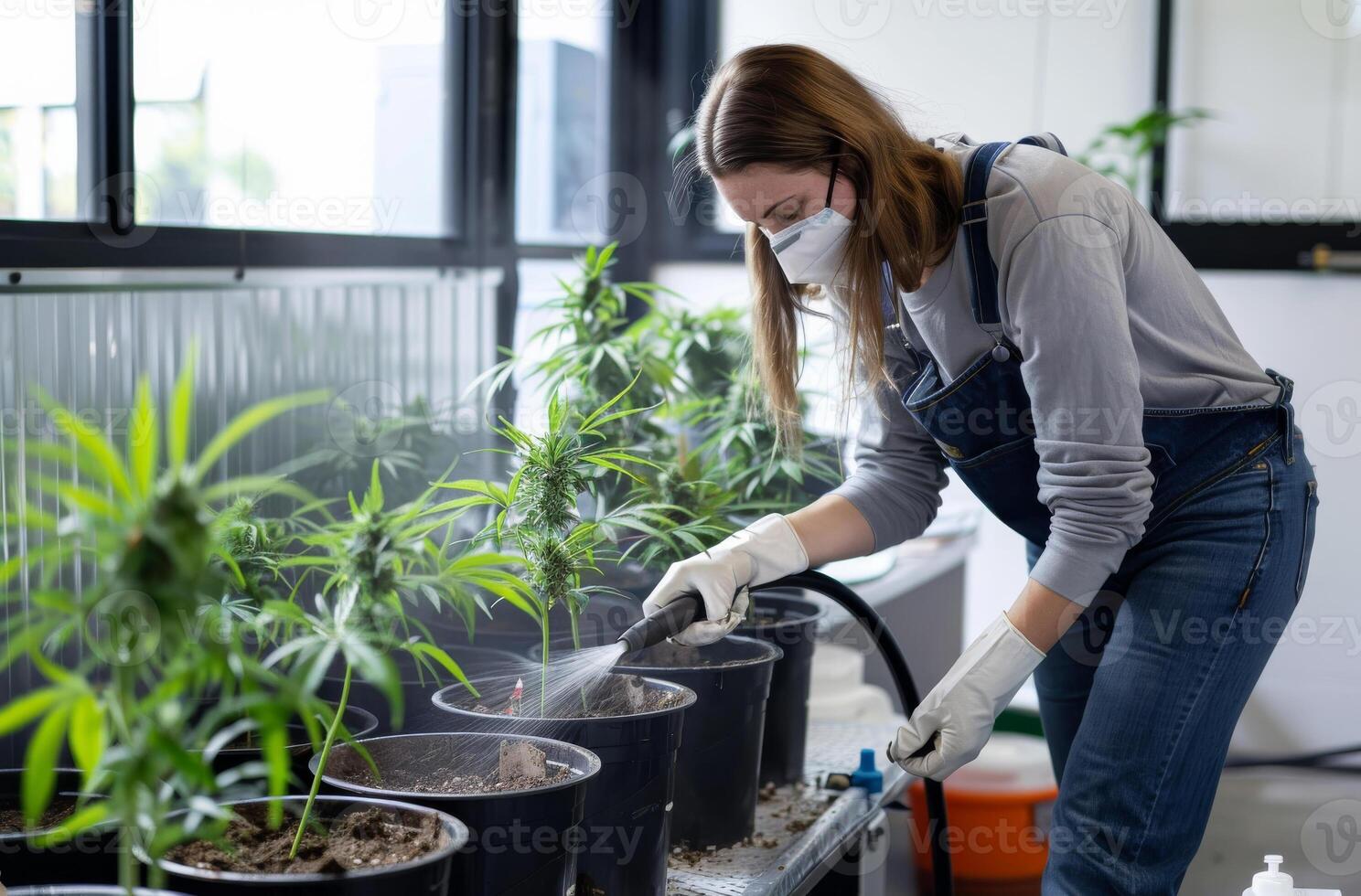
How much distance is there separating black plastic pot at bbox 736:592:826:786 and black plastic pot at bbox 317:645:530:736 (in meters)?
0.36

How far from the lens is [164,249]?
197cm

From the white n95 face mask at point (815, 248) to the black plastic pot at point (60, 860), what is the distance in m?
0.92

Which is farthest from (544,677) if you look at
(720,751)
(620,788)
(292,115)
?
(292,115)

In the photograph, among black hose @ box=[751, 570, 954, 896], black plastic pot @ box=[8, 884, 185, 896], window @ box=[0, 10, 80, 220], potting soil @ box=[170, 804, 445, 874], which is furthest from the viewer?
window @ box=[0, 10, 80, 220]

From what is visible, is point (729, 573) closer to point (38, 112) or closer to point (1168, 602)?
point (1168, 602)

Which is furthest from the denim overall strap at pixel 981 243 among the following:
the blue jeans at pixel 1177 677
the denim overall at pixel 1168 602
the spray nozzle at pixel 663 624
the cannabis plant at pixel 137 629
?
the cannabis plant at pixel 137 629

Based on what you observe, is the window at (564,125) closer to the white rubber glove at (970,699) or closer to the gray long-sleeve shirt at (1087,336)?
the gray long-sleeve shirt at (1087,336)

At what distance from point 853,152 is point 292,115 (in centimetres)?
139

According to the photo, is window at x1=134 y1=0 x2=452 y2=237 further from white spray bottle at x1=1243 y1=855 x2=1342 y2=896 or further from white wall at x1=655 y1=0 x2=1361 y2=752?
white spray bottle at x1=1243 y1=855 x2=1342 y2=896

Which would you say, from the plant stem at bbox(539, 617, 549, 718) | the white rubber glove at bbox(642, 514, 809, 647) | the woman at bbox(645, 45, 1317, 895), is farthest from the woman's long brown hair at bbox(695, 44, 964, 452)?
the plant stem at bbox(539, 617, 549, 718)

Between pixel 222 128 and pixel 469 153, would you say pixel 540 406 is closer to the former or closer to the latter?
pixel 222 128

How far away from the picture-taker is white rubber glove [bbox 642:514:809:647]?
1.46 metres

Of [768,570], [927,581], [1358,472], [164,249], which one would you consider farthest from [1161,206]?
[164,249]

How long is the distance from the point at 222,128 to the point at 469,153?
0.89 metres
